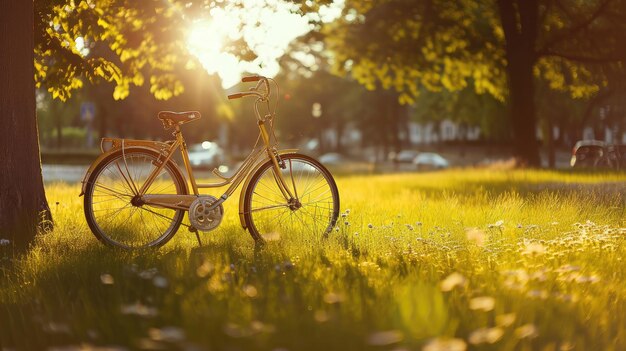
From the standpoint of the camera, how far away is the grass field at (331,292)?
12.4ft

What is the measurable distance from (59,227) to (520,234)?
4368 mm

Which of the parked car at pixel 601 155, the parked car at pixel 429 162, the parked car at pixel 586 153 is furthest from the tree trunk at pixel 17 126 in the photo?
the parked car at pixel 429 162

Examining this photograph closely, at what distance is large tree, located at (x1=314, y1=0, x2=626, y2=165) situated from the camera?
709 inches

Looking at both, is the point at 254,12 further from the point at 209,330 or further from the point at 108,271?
the point at 209,330

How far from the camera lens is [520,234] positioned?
259 inches

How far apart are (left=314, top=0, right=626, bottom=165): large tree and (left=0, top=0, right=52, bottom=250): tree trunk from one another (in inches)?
503

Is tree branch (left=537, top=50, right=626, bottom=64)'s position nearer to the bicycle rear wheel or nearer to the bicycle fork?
the bicycle fork

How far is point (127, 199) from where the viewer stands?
6.34 meters

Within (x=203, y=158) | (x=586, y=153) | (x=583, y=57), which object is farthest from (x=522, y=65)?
(x=203, y=158)

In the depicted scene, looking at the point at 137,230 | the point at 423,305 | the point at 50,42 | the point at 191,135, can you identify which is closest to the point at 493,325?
the point at 423,305

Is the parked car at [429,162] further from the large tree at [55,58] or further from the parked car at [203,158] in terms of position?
the large tree at [55,58]

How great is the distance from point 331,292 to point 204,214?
2.10 m

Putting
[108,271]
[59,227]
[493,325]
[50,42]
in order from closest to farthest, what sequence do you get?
[493,325] < [108,271] < [59,227] < [50,42]

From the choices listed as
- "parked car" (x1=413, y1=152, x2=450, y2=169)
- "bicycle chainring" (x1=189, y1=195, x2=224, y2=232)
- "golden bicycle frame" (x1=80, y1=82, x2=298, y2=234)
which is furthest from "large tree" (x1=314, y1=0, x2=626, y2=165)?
"parked car" (x1=413, y1=152, x2=450, y2=169)
